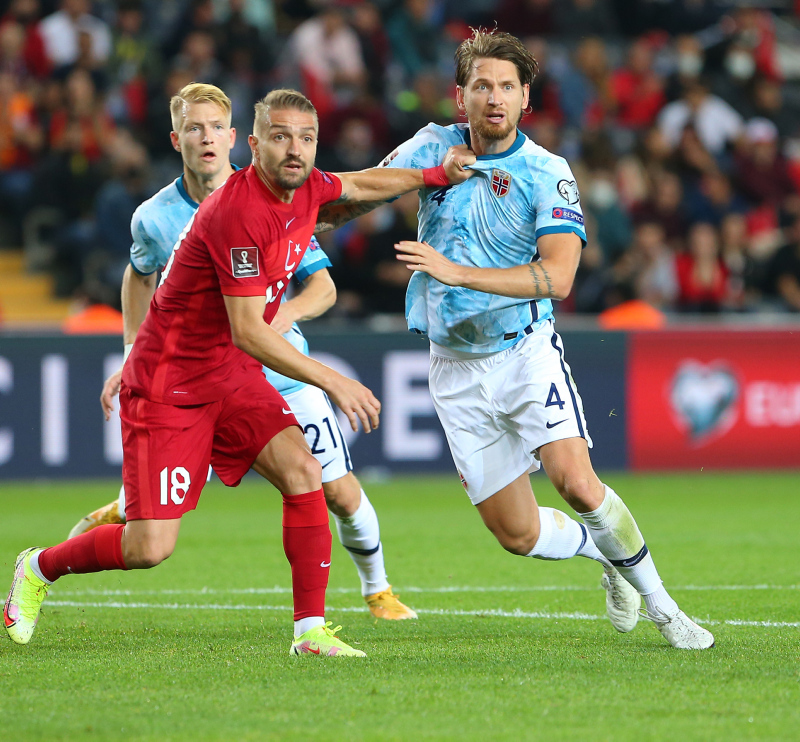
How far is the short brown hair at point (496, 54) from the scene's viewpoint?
5488mm

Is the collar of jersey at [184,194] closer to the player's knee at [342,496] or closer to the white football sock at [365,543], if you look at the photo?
the player's knee at [342,496]

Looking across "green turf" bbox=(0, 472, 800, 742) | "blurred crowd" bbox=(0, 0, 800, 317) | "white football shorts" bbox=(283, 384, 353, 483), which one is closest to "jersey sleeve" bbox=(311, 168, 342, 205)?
"white football shorts" bbox=(283, 384, 353, 483)

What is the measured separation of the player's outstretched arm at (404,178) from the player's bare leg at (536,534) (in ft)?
4.38

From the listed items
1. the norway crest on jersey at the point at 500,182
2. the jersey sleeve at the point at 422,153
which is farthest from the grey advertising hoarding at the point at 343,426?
the norway crest on jersey at the point at 500,182

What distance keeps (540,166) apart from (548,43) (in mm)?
12494

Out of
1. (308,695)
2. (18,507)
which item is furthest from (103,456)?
(308,695)

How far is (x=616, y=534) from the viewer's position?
520 centimetres

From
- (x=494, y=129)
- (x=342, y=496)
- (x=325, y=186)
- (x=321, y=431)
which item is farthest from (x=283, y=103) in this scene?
(x=342, y=496)

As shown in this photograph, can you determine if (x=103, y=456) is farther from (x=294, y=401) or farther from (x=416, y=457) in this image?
(x=294, y=401)

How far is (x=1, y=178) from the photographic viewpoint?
576 inches

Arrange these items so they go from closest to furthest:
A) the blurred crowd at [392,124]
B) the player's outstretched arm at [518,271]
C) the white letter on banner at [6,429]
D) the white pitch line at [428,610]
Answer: the player's outstretched arm at [518,271] < the white pitch line at [428,610] < the white letter on banner at [6,429] < the blurred crowd at [392,124]

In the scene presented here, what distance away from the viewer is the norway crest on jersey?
5.55 meters

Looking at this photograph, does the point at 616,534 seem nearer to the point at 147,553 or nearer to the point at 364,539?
the point at 364,539

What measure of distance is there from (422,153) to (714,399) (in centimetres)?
788
